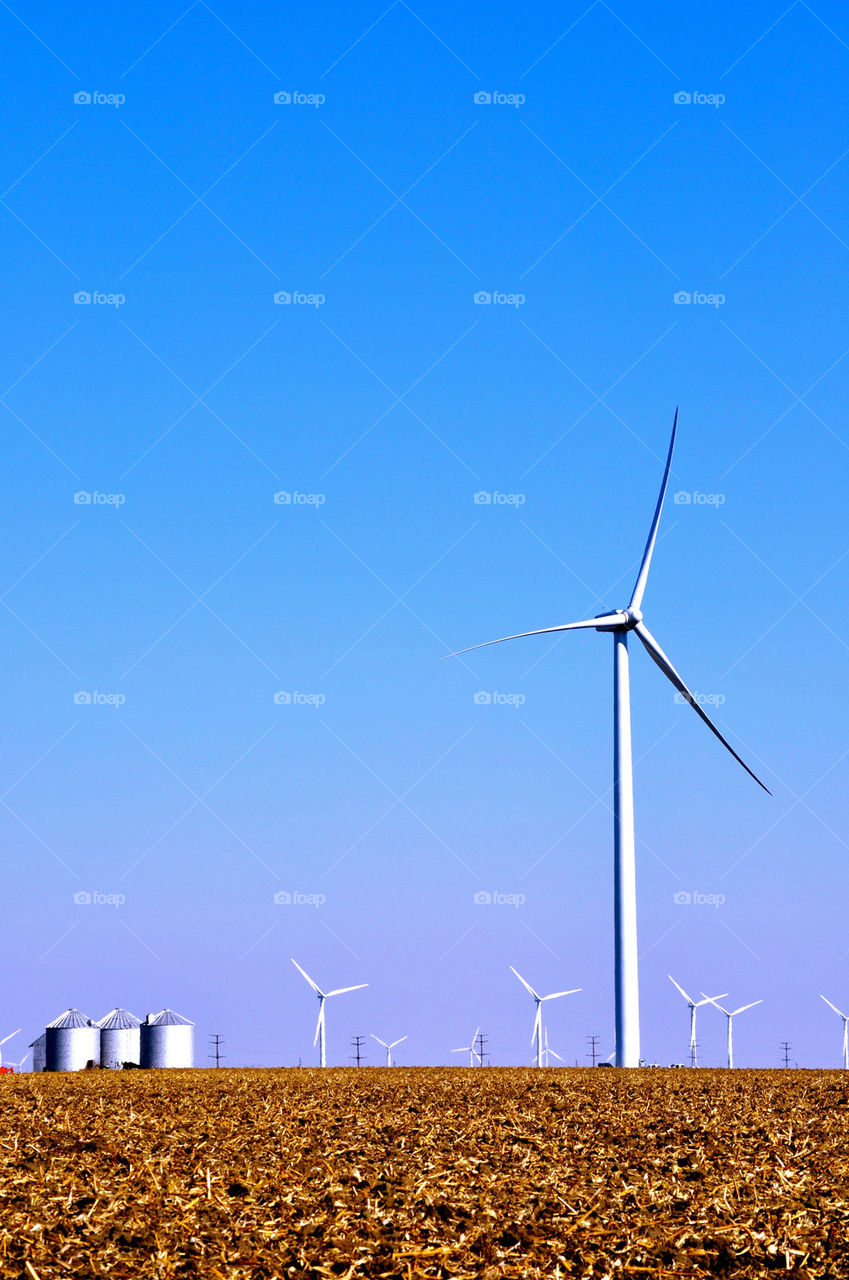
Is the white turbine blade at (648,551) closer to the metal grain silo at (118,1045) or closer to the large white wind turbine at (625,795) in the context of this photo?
the large white wind turbine at (625,795)

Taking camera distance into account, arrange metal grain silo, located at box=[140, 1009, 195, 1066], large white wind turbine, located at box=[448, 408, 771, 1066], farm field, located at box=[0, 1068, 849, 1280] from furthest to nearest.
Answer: metal grain silo, located at box=[140, 1009, 195, 1066]
large white wind turbine, located at box=[448, 408, 771, 1066]
farm field, located at box=[0, 1068, 849, 1280]

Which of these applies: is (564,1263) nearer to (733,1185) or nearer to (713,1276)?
(713,1276)

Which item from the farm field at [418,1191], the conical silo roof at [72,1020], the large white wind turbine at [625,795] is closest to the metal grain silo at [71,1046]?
the conical silo roof at [72,1020]

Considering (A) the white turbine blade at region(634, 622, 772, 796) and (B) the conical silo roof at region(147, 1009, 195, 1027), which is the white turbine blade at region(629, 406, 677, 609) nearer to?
(A) the white turbine blade at region(634, 622, 772, 796)

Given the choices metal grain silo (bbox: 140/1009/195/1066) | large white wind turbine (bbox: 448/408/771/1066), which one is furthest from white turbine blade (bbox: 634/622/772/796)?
metal grain silo (bbox: 140/1009/195/1066)

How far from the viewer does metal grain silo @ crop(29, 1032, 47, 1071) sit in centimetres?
8131

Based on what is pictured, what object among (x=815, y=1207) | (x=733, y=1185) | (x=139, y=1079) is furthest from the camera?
(x=139, y=1079)

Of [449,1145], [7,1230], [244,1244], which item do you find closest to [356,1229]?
[244,1244]

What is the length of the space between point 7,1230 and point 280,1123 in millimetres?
10270

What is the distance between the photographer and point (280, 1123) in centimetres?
2186

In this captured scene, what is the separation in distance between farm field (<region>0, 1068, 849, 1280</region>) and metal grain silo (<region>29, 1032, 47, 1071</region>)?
2343 inches

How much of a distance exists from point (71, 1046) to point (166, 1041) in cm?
626

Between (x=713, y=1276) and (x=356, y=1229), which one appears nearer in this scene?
(x=713, y=1276)

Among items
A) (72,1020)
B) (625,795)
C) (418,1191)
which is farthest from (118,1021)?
(418,1191)
